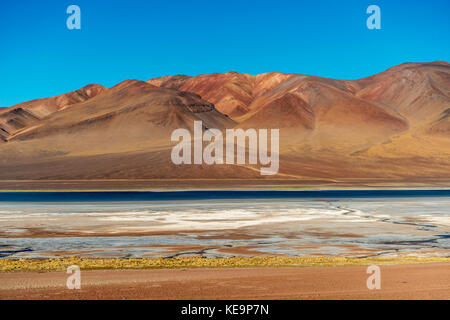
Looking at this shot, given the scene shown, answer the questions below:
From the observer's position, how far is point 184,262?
1434 centimetres

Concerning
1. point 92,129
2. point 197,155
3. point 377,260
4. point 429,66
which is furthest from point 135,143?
point 377,260

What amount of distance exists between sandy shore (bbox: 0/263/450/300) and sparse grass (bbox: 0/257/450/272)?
0.57m

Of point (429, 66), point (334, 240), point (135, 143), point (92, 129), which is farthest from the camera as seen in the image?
point (429, 66)

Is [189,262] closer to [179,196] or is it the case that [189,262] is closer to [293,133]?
[179,196]

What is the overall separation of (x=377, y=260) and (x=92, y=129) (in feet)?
487

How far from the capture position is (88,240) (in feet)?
66.4

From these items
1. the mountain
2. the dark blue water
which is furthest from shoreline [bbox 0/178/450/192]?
the dark blue water

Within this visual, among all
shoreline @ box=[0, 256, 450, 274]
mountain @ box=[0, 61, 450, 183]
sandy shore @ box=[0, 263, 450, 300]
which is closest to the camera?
sandy shore @ box=[0, 263, 450, 300]

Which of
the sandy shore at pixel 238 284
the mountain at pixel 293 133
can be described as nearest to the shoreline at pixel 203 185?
the mountain at pixel 293 133

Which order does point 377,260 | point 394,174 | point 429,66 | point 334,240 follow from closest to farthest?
point 377,260, point 334,240, point 394,174, point 429,66

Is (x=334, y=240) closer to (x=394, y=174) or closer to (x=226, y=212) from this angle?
(x=226, y=212)

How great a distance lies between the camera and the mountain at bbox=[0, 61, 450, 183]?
97812mm

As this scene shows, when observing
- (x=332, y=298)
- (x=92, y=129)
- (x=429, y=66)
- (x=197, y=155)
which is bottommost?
(x=332, y=298)

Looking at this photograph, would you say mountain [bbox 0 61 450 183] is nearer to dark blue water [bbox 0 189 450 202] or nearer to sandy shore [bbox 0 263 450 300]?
dark blue water [bbox 0 189 450 202]
